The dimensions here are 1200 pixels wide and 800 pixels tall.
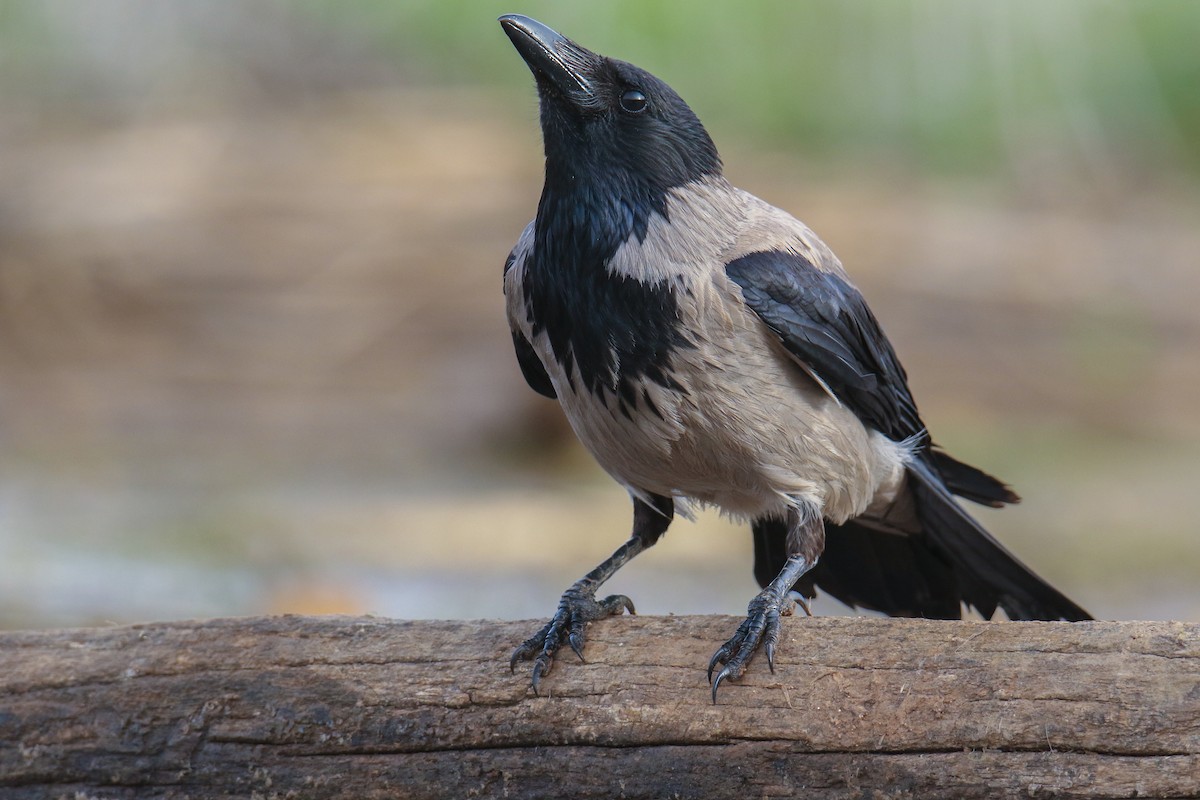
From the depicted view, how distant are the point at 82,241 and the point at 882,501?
27.7 feet

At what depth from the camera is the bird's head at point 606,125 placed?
166 inches

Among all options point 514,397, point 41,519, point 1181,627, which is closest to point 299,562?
point 41,519

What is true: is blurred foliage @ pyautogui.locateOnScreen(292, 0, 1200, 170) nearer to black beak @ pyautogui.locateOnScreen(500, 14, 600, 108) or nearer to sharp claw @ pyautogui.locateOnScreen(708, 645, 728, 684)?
black beak @ pyautogui.locateOnScreen(500, 14, 600, 108)

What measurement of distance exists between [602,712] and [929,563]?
1607 mm

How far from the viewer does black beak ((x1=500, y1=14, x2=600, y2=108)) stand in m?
4.14

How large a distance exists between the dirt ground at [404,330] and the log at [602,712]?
15.4ft

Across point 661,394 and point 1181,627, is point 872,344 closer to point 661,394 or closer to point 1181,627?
point 661,394

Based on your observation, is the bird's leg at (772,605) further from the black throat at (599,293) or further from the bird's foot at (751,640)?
the black throat at (599,293)

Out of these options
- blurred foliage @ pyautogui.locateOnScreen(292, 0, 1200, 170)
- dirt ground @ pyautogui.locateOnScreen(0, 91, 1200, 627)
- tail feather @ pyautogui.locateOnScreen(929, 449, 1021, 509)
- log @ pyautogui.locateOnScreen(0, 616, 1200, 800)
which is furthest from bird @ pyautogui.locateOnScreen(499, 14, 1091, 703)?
blurred foliage @ pyautogui.locateOnScreen(292, 0, 1200, 170)

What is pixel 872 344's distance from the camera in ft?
15.2

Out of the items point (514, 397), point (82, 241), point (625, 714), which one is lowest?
point (625, 714)

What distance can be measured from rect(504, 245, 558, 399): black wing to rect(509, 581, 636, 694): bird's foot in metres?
0.65

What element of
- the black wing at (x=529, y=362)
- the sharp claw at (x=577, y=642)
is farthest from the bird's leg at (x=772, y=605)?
the black wing at (x=529, y=362)

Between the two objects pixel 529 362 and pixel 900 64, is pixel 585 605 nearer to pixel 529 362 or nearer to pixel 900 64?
pixel 529 362
